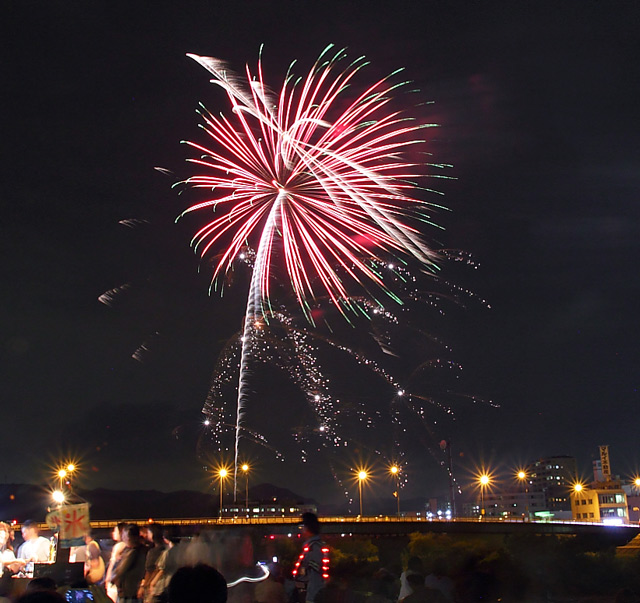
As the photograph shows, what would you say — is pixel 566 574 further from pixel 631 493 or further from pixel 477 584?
pixel 631 493

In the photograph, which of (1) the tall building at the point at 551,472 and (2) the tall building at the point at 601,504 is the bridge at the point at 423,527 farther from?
(1) the tall building at the point at 551,472

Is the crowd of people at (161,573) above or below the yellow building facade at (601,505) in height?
above

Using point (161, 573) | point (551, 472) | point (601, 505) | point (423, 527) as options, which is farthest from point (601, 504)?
point (161, 573)

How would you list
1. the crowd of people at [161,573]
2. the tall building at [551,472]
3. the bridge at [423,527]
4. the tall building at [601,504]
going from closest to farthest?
1. the crowd of people at [161,573]
2. the bridge at [423,527]
3. the tall building at [601,504]
4. the tall building at [551,472]

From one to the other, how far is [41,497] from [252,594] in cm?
14882

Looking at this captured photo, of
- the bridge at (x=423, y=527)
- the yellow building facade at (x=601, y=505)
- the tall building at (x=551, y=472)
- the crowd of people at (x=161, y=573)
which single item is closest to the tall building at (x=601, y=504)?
the yellow building facade at (x=601, y=505)

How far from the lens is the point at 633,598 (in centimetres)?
940

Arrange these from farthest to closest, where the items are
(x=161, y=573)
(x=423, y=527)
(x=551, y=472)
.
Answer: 1. (x=551, y=472)
2. (x=423, y=527)
3. (x=161, y=573)

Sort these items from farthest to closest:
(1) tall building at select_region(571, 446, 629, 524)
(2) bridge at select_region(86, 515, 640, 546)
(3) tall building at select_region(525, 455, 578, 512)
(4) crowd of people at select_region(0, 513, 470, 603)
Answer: (3) tall building at select_region(525, 455, 578, 512)
(1) tall building at select_region(571, 446, 629, 524)
(2) bridge at select_region(86, 515, 640, 546)
(4) crowd of people at select_region(0, 513, 470, 603)

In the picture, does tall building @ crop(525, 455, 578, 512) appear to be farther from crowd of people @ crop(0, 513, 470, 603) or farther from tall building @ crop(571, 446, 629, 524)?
crowd of people @ crop(0, 513, 470, 603)

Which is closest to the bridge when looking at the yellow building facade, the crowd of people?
the crowd of people

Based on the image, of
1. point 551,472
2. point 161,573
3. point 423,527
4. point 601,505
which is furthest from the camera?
point 551,472

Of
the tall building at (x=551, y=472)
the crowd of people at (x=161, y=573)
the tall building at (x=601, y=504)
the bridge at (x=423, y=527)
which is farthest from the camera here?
the tall building at (x=551, y=472)

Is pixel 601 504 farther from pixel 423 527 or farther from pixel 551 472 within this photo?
pixel 551 472
